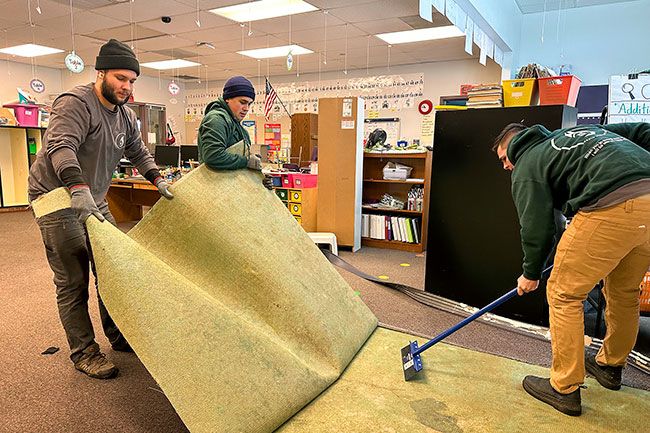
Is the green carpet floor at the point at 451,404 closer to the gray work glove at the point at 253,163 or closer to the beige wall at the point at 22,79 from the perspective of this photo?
the gray work glove at the point at 253,163

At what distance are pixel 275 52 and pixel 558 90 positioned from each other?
18.4 ft

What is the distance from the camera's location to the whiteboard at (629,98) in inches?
168

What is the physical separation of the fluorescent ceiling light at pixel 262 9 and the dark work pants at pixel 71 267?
12.4 feet

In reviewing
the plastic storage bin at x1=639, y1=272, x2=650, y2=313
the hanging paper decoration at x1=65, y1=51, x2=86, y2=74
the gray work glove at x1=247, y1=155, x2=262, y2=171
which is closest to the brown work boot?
the gray work glove at x1=247, y1=155, x2=262, y2=171

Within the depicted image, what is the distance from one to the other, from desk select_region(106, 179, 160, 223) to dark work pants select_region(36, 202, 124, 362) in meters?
3.80

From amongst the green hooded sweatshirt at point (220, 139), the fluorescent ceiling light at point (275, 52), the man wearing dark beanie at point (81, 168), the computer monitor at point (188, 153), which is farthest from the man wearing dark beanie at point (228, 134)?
the fluorescent ceiling light at point (275, 52)

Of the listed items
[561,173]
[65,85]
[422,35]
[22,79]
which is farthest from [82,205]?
[65,85]

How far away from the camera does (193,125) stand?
11086mm

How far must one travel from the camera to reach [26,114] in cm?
667

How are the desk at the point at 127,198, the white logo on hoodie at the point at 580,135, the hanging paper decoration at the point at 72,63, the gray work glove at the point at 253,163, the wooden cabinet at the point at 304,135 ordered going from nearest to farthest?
1. the white logo on hoodie at the point at 580,135
2. the gray work glove at the point at 253,163
3. the hanging paper decoration at the point at 72,63
4. the desk at the point at 127,198
5. the wooden cabinet at the point at 304,135

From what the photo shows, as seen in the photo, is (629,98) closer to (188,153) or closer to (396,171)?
(396,171)

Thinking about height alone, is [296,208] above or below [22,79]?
below

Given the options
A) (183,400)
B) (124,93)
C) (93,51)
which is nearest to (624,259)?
(183,400)

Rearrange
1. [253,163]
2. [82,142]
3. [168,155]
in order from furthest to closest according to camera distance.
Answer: [168,155], [253,163], [82,142]
